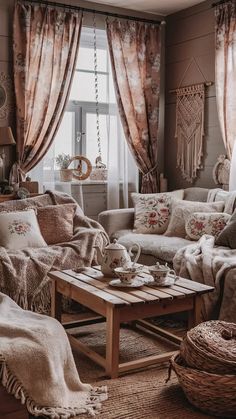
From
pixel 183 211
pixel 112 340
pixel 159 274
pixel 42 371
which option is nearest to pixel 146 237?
pixel 183 211

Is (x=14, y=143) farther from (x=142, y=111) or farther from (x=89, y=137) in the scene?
(x=142, y=111)

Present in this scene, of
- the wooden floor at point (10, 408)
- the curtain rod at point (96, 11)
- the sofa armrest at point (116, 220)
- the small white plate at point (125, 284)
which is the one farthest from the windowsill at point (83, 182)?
the wooden floor at point (10, 408)

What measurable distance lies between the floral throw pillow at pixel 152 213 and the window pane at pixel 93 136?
32.0 inches

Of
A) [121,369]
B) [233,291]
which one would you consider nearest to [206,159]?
[233,291]

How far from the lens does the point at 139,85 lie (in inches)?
207

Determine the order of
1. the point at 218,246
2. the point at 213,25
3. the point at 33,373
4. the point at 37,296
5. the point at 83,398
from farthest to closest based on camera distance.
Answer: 1. the point at 213,25
2. the point at 218,246
3. the point at 37,296
4. the point at 83,398
5. the point at 33,373

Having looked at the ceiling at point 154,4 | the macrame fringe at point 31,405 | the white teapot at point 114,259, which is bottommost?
the macrame fringe at point 31,405

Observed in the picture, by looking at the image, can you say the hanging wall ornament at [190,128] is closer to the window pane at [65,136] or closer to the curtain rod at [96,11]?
the curtain rod at [96,11]

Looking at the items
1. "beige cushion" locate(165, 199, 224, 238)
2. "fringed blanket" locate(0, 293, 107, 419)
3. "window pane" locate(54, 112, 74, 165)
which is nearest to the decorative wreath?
"window pane" locate(54, 112, 74, 165)

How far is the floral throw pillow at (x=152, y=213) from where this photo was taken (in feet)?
14.8

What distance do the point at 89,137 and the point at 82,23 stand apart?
1053 mm

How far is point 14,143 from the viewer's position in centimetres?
447

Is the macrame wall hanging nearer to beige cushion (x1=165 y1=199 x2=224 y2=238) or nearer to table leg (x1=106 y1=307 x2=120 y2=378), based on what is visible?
beige cushion (x1=165 y1=199 x2=224 y2=238)

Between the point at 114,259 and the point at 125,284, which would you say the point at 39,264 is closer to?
the point at 114,259
